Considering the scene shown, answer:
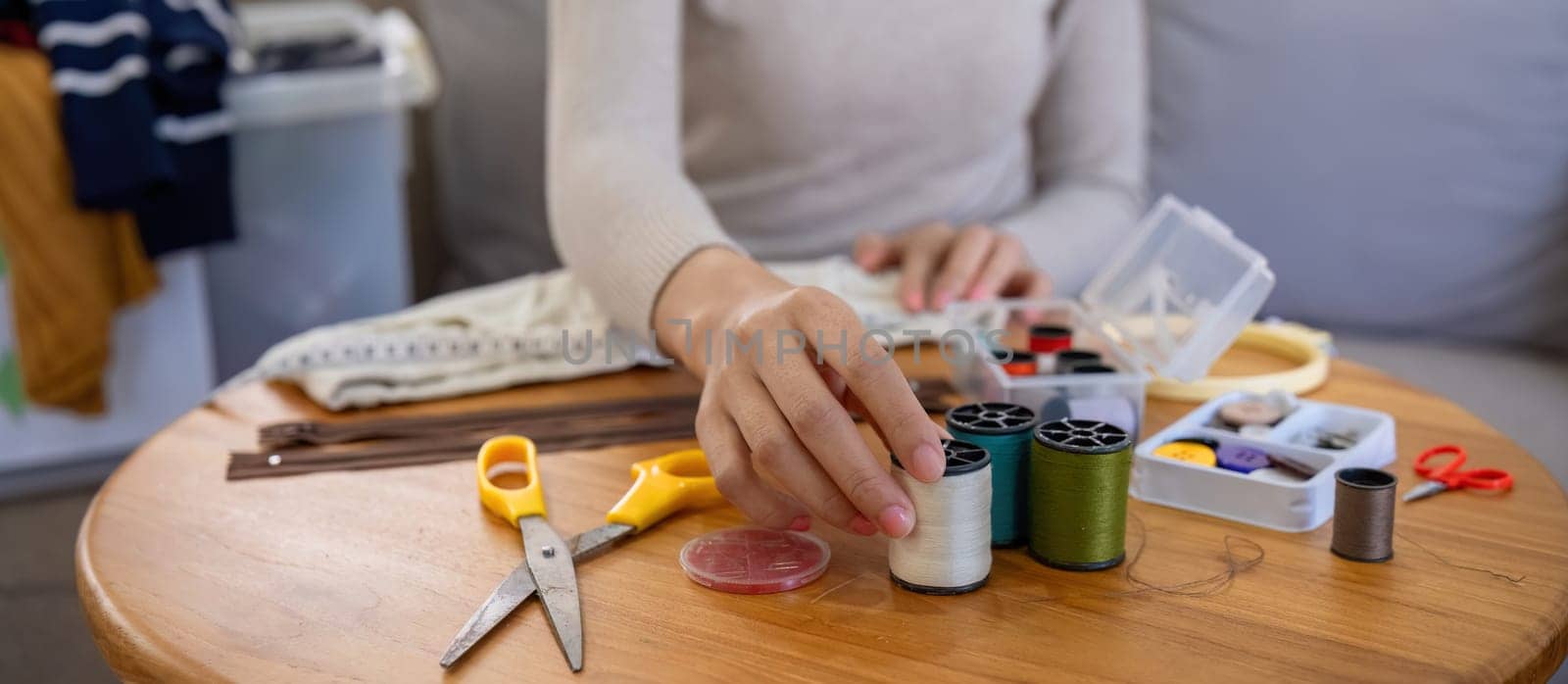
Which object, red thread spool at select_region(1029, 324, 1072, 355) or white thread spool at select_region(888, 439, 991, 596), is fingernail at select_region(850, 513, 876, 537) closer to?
white thread spool at select_region(888, 439, 991, 596)

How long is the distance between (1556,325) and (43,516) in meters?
1.71

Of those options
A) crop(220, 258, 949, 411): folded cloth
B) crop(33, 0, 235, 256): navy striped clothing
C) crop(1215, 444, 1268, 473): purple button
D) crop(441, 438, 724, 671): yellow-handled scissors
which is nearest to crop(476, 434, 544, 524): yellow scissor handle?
crop(441, 438, 724, 671): yellow-handled scissors

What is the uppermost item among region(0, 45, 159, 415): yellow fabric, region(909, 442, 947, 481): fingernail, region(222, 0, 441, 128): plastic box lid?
region(222, 0, 441, 128): plastic box lid

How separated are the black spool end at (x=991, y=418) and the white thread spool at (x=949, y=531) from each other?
0.03 meters

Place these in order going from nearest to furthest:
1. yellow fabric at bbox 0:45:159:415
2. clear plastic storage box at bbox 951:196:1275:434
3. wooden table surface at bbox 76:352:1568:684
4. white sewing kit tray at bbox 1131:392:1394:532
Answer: wooden table surface at bbox 76:352:1568:684
white sewing kit tray at bbox 1131:392:1394:532
clear plastic storage box at bbox 951:196:1275:434
yellow fabric at bbox 0:45:159:415

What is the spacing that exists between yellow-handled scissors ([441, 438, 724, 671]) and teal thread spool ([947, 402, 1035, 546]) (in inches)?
5.6

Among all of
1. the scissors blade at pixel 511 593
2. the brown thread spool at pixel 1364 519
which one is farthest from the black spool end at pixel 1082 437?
the scissors blade at pixel 511 593

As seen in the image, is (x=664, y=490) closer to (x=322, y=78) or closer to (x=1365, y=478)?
(x=1365, y=478)

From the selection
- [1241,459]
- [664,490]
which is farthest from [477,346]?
[1241,459]

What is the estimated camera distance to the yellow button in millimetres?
659

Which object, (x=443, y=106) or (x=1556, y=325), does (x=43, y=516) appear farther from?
(x=1556, y=325)

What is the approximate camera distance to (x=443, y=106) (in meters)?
1.77

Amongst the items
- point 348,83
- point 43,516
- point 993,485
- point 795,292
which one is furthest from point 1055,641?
point 43,516

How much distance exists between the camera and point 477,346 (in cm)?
87
